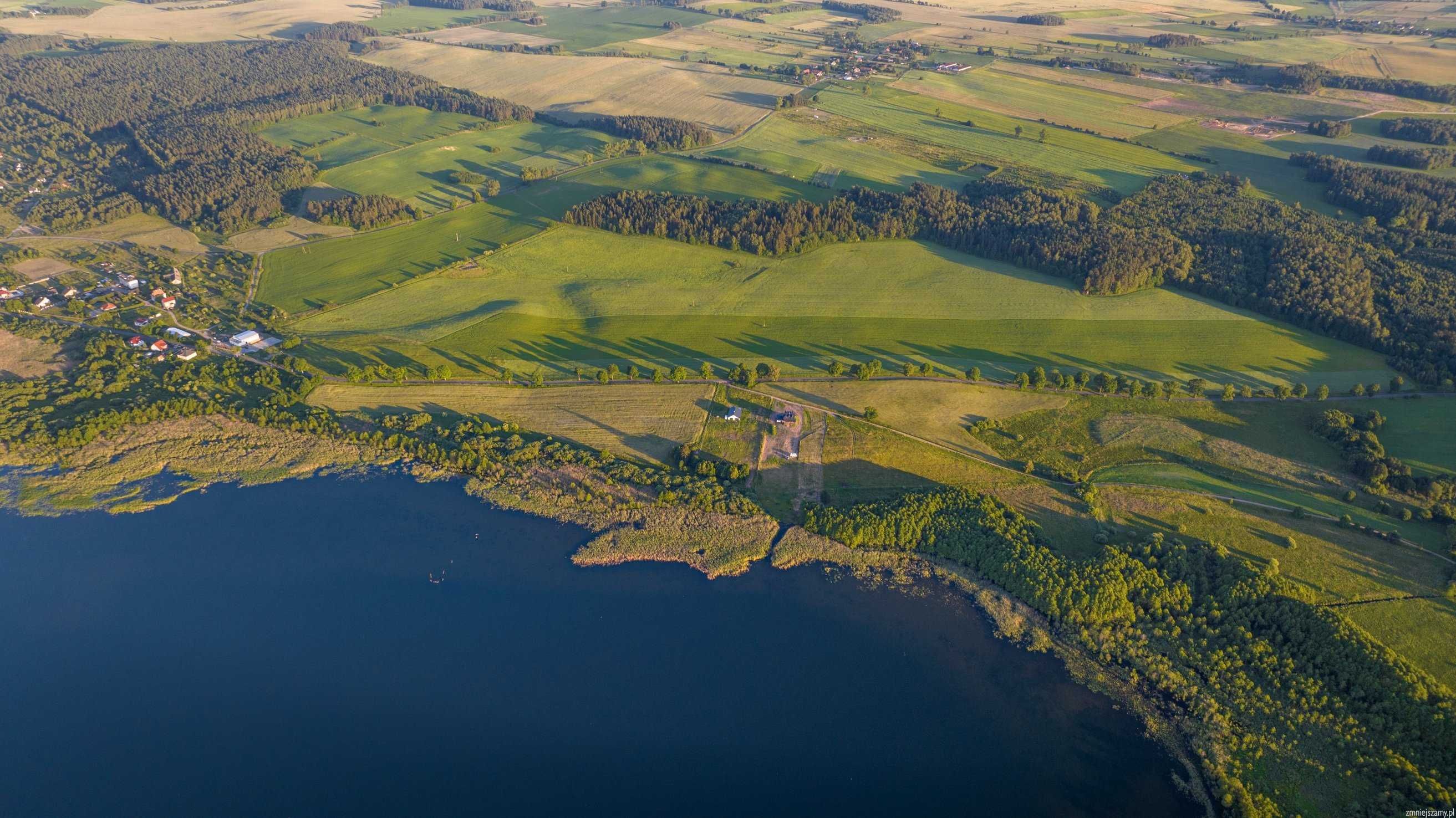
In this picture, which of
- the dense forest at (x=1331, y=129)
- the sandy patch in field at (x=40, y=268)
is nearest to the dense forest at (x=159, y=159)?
the sandy patch in field at (x=40, y=268)

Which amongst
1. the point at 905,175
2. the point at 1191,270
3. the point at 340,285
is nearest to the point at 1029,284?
the point at 1191,270

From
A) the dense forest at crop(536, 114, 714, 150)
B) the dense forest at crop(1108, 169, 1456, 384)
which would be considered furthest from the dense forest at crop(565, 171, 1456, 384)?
the dense forest at crop(536, 114, 714, 150)

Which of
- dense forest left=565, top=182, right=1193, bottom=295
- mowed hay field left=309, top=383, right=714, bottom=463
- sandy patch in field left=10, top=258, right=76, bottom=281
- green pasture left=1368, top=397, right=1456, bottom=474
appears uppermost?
dense forest left=565, top=182, right=1193, bottom=295

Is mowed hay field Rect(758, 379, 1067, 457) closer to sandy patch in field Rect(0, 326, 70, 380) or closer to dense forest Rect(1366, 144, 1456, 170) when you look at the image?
sandy patch in field Rect(0, 326, 70, 380)

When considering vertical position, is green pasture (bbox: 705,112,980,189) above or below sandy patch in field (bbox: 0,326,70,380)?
above

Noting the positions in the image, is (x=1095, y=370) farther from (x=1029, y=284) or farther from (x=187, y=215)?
(x=187, y=215)

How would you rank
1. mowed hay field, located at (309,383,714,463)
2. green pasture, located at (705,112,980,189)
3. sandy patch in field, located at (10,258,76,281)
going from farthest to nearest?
1. green pasture, located at (705,112,980,189)
2. sandy patch in field, located at (10,258,76,281)
3. mowed hay field, located at (309,383,714,463)
